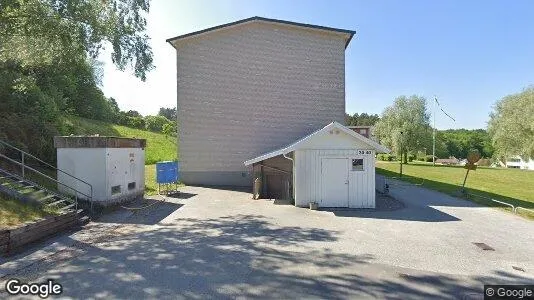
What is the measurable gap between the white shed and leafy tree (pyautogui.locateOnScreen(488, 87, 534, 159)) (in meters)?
37.2

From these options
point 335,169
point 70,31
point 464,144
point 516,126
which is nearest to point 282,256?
point 335,169

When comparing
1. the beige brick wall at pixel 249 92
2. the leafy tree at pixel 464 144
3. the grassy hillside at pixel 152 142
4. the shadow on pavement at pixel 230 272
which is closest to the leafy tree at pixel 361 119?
the leafy tree at pixel 464 144

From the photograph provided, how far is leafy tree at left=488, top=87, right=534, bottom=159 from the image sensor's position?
4225 centimetres

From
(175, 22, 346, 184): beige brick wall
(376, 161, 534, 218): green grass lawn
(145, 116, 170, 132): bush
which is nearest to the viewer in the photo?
(376, 161, 534, 218): green grass lawn

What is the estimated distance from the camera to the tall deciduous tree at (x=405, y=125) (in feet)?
→ 184

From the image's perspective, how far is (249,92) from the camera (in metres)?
21.5

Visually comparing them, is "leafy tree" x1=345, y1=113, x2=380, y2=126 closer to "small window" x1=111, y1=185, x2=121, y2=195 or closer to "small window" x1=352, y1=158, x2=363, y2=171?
"small window" x1=352, y1=158, x2=363, y2=171

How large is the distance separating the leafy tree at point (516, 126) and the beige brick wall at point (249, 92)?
33.8 meters

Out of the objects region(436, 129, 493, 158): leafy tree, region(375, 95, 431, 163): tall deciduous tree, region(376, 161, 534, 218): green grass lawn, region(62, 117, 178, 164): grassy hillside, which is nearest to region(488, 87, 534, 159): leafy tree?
region(376, 161, 534, 218): green grass lawn

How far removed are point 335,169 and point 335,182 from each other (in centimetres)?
57

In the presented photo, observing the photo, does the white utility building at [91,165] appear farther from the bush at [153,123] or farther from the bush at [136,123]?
the bush at [153,123]

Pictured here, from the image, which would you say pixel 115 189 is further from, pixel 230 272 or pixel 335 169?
pixel 335 169

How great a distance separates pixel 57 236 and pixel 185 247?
3.90 m

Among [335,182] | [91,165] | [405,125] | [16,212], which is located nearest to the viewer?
[16,212]
